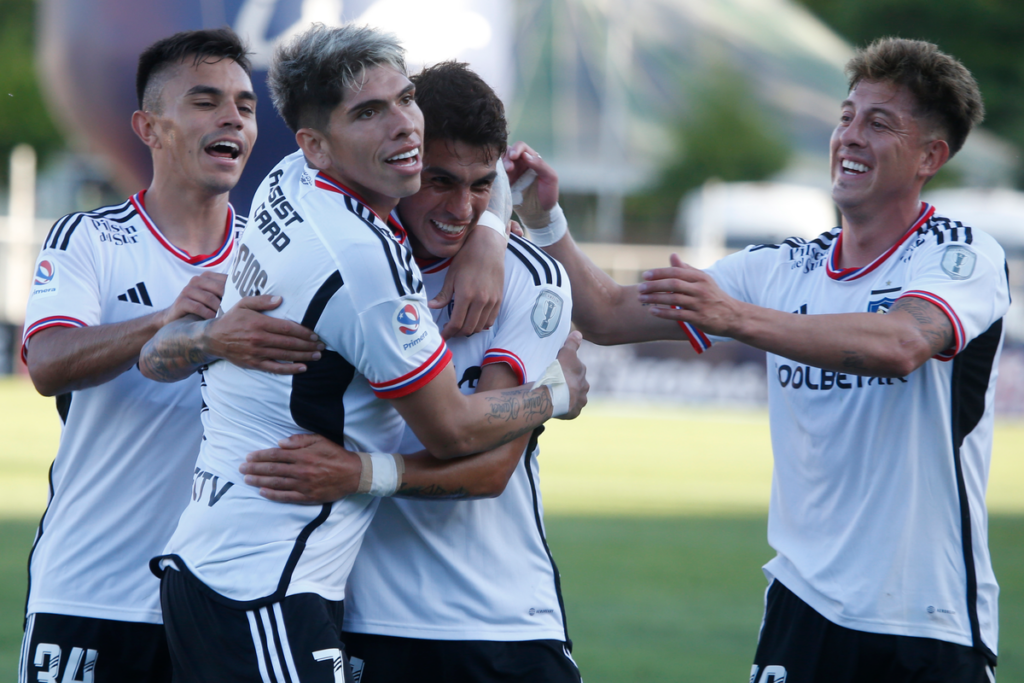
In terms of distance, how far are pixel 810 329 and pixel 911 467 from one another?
614mm

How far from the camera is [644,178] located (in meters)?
34.7

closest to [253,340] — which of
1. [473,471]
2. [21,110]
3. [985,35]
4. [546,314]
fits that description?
[473,471]

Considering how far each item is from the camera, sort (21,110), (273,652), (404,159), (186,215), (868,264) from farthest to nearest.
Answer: (21,110)
(186,215)
(868,264)
(404,159)
(273,652)

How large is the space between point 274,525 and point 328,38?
1.30 m

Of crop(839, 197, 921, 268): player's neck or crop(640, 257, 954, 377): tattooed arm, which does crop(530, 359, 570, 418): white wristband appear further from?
crop(839, 197, 921, 268): player's neck

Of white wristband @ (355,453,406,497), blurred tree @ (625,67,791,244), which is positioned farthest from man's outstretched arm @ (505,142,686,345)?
blurred tree @ (625,67,791,244)

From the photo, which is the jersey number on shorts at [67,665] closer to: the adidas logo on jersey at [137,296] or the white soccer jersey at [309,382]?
the white soccer jersey at [309,382]

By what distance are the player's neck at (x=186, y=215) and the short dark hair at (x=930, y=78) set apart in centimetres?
242

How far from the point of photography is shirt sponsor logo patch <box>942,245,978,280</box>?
11.6ft

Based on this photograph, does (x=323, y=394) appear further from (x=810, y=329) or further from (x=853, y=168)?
(x=853, y=168)

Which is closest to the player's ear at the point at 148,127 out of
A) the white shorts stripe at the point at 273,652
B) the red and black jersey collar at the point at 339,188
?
the red and black jersey collar at the point at 339,188

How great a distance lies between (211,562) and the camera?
2.84 metres

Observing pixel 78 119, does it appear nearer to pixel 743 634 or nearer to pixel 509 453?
pixel 743 634

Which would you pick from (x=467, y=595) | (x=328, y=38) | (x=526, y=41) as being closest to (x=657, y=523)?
(x=467, y=595)
